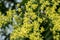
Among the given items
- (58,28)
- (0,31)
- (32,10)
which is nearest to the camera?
(58,28)

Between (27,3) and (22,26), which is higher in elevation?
(27,3)

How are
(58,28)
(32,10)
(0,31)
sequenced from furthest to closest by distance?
1. (0,31)
2. (32,10)
3. (58,28)

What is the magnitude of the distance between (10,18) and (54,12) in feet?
0.89

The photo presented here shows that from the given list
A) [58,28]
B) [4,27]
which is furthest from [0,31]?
[58,28]

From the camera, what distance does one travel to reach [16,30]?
4.24ft

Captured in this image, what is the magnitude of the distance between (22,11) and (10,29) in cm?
17

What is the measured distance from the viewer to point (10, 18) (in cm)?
138

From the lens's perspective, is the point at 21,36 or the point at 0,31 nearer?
the point at 21,36

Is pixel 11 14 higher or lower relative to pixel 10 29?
higher

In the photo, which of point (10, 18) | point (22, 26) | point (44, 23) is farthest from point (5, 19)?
point (44, 23)

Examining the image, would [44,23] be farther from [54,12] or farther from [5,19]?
[5,19]

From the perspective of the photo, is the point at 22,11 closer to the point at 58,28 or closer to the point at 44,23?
the point at 44,23

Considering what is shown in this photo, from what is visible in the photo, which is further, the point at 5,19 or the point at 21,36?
the point at 5,19

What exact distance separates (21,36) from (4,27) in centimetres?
19
